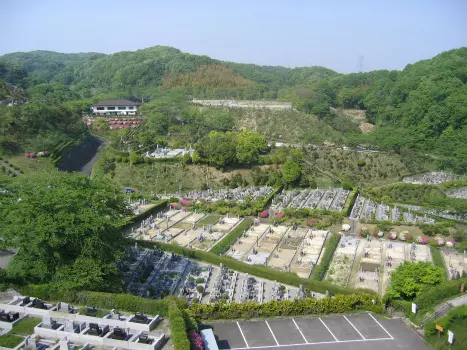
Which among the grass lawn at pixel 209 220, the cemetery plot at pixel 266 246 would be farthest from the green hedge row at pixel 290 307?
the grass lawn at pixel 209 220

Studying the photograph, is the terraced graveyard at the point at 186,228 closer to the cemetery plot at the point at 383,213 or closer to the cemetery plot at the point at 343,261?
the cemetery plot at the point at 343,261

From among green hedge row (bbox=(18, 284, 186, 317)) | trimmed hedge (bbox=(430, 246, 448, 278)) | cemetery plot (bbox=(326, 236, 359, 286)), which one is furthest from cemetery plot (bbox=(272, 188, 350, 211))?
green hedge row (bbox=(18, 284, 186, 317))

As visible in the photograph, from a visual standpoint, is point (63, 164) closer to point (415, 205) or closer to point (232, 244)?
point (232, 244)

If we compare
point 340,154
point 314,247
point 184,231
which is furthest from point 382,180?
point 184,231

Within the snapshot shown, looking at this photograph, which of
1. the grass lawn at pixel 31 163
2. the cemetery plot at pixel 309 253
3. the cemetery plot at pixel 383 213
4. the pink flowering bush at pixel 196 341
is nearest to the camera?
the pink flowering bush at pixel 196 341

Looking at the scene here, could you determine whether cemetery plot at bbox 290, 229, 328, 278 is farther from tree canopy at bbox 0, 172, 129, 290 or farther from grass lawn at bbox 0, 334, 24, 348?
grass lawn at bbox 0, 334, 24, 348

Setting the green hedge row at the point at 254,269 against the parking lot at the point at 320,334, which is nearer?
the parking lot at the point at 320,334

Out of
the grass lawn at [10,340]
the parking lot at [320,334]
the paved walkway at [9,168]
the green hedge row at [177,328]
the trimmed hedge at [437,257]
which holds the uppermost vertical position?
the paved walkway at [9,168]

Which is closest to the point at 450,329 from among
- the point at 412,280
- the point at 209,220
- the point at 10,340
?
the point at 412,280
